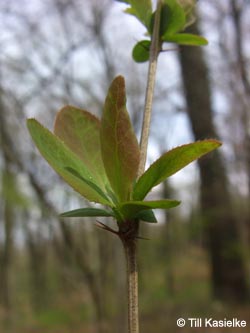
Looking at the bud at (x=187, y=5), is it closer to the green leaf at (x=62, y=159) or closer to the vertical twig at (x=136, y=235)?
the vertical twig at (x=136, y=235)

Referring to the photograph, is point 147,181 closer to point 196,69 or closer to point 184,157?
point 184,157

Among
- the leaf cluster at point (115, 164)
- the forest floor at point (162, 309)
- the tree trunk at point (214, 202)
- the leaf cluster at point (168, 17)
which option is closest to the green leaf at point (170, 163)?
the leaf cluster at point (115, 164)

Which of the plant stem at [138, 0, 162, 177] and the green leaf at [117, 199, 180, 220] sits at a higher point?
the plant stem at [138, 0, 162, 177]

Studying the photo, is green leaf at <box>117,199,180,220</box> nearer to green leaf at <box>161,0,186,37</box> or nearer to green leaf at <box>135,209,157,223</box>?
green leaf at <box>135,209,157,223</box>

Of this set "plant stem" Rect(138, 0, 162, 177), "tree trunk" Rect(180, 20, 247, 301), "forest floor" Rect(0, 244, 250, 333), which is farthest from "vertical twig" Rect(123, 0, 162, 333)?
"tree trunk" Rect(180, 20, 247, 301)

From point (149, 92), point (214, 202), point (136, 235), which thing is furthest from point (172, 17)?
point (214, 202)

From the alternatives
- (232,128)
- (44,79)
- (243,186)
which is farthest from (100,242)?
(243,186)
